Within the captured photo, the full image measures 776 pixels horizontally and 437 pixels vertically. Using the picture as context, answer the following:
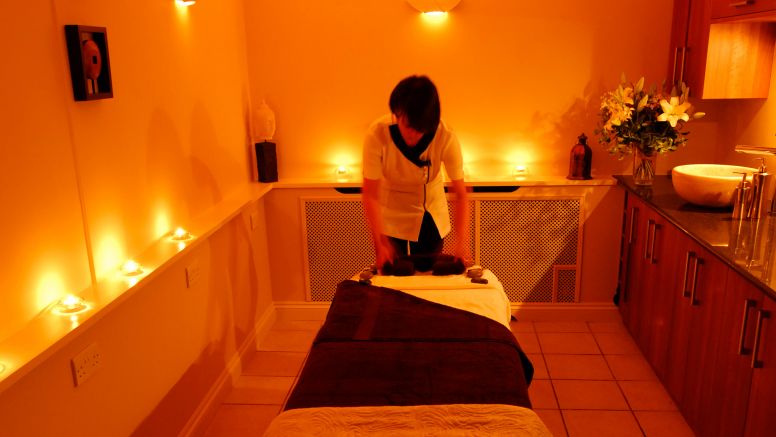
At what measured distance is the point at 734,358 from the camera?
6.77 feet

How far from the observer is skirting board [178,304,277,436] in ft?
8.29

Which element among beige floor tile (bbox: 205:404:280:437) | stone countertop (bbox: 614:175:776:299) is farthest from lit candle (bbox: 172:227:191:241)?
stone countertop (bbox: 614:175:776:299)

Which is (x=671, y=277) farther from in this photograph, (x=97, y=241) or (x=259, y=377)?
(x=97, y=241)

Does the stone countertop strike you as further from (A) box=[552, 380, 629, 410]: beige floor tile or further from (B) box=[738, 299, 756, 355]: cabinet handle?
(A) box=[552, 380, 629, 410]: beige floor tile

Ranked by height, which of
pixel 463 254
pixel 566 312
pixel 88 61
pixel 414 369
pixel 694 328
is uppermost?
pixel 88 61

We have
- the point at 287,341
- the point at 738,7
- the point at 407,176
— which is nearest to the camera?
the point at 738,7

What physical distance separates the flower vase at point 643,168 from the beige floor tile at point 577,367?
3.10ft

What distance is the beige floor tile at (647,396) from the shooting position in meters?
2.72

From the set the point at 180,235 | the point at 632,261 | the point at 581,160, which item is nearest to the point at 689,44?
the point at 581,160

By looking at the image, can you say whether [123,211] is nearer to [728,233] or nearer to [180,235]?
[180,235]

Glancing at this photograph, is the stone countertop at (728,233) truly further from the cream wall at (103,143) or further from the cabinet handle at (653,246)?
the cream wall at (103,143)

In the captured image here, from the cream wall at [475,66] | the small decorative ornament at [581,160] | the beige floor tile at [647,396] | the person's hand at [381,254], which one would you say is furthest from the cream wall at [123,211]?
the beige floor tile at [647,396]

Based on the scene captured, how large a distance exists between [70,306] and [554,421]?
1.98m

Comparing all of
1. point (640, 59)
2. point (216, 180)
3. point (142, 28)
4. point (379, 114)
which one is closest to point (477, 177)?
point (379, 114)
